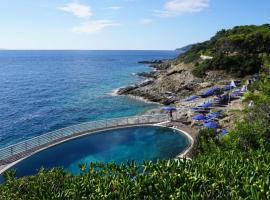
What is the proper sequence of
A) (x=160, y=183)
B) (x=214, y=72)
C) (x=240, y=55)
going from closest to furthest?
(x=160, y=183) → (x=214, y=72) → (x=240, y=55)

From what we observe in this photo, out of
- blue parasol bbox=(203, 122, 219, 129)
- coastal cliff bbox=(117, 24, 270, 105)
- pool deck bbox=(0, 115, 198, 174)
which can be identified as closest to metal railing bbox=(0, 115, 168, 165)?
pool deck bbox=(0, 115, 198, 174)

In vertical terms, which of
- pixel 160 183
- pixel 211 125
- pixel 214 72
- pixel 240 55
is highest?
pixel 240 55

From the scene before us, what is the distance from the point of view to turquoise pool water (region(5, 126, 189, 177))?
25727mm

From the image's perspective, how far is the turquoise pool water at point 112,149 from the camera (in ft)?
84.4

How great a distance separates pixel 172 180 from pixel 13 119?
44.4m

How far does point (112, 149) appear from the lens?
2839cm

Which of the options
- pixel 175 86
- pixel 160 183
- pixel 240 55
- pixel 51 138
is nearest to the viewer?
pixel 160 183

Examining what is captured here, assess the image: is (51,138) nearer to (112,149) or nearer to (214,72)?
(112,149)

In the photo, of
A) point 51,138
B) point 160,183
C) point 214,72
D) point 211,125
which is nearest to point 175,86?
point 214,72

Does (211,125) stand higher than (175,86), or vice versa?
(211,125)

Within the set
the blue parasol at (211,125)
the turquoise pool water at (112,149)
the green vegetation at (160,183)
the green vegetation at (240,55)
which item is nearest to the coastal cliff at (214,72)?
the green vegetation at (240,55)

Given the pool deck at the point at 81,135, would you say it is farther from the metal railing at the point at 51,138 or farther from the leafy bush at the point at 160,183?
the leafy bush at the point at 160,183

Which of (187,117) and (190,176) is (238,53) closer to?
(187,117)

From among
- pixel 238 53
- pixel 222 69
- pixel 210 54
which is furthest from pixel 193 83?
pixel 210 54
